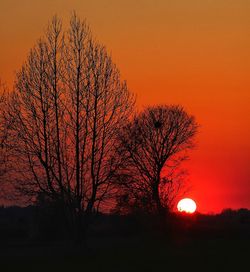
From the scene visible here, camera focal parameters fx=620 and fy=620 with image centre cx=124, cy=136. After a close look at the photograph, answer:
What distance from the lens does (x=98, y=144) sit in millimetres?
30203

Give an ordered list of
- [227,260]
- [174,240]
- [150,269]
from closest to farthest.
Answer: [150,269] < [227,260] < [174,240]

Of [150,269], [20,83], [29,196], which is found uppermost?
[20,83]

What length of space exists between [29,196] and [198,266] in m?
9.30

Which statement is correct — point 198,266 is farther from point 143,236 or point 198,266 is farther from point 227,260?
point 143,236

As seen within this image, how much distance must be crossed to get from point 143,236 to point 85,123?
31.4 m

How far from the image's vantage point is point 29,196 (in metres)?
31.0

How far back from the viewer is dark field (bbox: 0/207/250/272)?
31.3 metres

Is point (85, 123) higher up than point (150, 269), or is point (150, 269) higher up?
point (85, 123)

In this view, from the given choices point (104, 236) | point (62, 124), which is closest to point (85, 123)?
point (62, 124)

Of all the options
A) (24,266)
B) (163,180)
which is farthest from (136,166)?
(24,266)

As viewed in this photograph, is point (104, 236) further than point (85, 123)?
Yes

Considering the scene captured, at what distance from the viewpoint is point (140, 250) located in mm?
43062

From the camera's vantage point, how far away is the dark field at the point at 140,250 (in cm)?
3128

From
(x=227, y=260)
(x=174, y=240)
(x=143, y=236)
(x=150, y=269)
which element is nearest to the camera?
(x=150, y=269)
